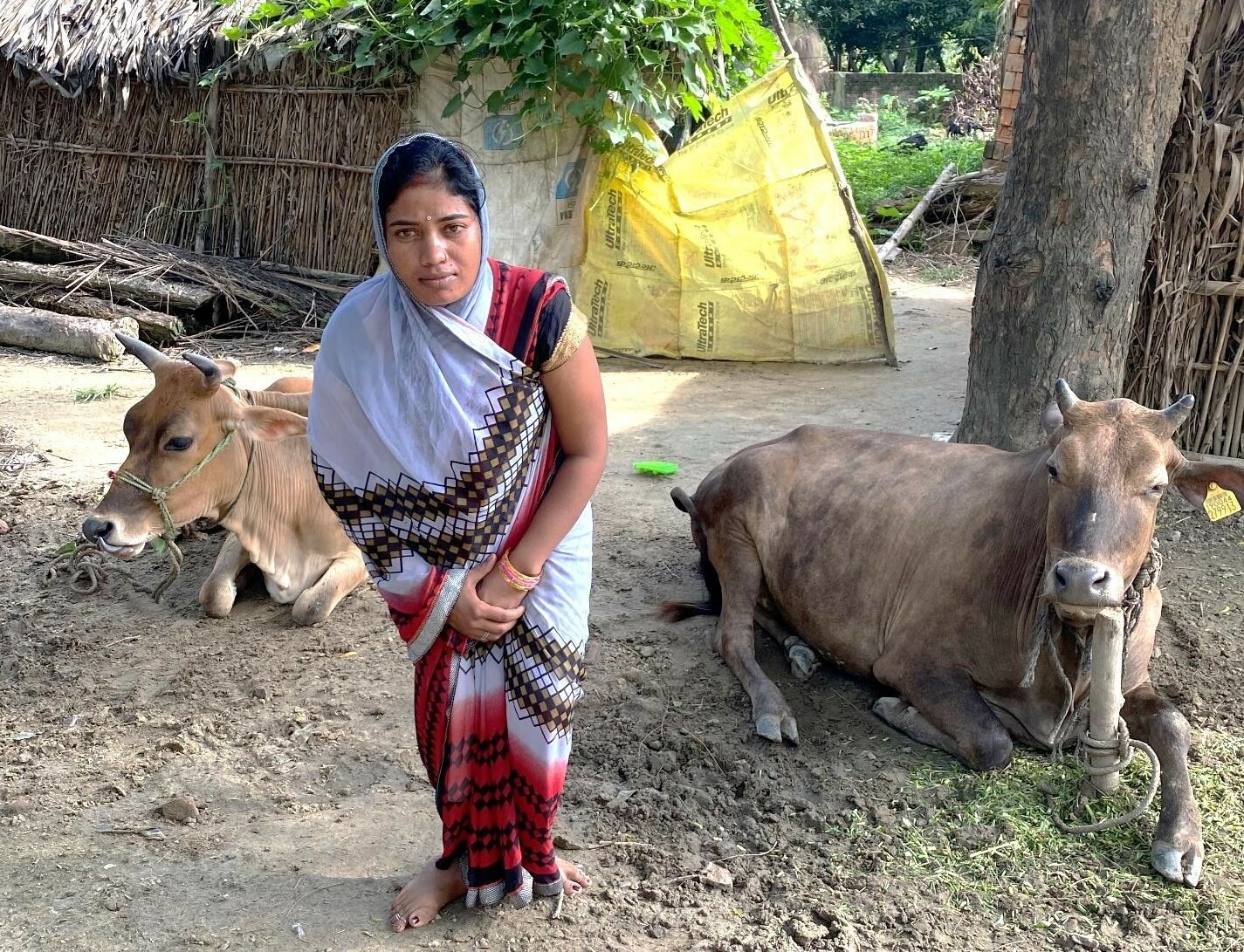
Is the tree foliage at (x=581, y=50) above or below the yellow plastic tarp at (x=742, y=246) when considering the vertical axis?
above

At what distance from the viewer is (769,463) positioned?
15.4 feet

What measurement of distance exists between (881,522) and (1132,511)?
112cm

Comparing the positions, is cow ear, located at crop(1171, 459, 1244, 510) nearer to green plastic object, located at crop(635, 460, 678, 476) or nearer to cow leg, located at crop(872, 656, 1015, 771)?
cow leg, located at crop(872, 656, 1015, 771)

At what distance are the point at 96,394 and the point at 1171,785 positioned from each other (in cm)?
693

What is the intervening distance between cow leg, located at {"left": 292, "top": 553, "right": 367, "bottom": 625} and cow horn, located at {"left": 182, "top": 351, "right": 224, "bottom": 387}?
2.97 ft

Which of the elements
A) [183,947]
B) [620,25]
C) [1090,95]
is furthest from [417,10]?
[183,947]

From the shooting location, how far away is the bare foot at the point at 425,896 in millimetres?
2914

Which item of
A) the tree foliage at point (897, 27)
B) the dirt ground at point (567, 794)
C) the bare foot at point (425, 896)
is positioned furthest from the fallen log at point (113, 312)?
the tree foliage at point (897, 27)

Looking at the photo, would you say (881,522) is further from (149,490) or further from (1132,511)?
(149,490)

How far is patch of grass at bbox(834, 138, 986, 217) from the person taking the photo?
14.3 metres

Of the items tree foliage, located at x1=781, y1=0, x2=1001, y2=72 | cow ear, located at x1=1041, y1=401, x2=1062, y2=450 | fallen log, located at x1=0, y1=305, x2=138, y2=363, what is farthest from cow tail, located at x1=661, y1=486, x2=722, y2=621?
tree foliage, located at x1=781, y1=0, x2=1001, y2=72

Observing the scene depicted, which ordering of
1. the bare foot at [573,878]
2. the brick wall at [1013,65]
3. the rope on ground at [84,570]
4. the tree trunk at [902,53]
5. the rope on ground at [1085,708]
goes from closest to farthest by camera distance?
the bare foot at [573,878]
the rope on ground at [1085,708]
the rope on ground at [84,570]
the brick wall at [1013,65]
the tree trunk at [902,53]

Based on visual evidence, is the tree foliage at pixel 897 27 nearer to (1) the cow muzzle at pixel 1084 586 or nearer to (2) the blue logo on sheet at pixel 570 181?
(2) the blue logo on sheet at pixel 570 181

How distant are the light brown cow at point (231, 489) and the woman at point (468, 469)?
2036 mm
